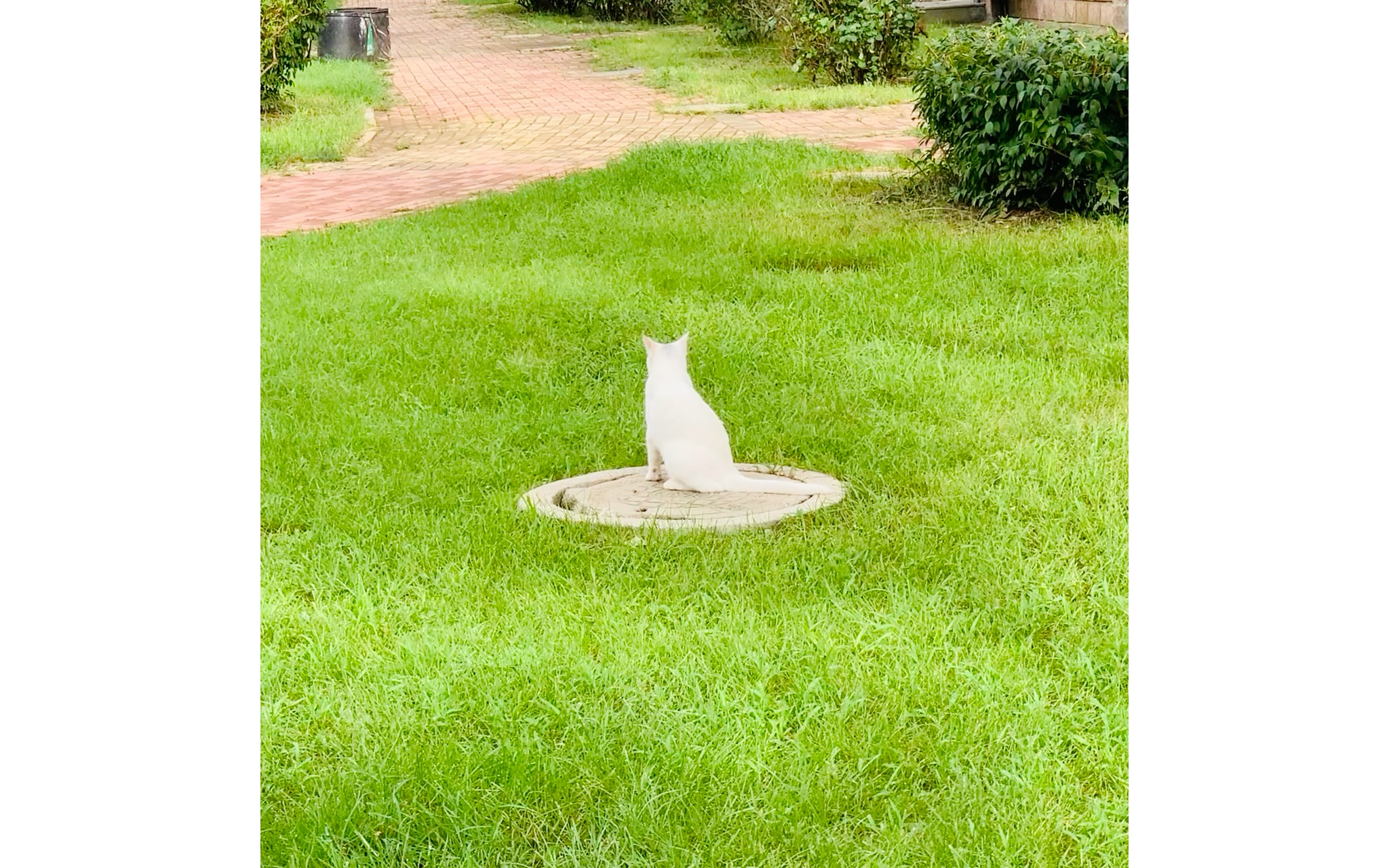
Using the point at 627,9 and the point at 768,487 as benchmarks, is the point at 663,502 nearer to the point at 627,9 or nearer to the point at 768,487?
the point at 768,487

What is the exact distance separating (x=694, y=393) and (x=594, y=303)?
131cm

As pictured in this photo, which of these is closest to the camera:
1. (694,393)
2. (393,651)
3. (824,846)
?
(824,846)

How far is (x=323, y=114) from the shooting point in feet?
26.3

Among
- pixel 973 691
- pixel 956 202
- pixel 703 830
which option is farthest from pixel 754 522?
pixel 956 202

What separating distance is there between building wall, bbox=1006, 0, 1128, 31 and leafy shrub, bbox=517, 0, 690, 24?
4.42m

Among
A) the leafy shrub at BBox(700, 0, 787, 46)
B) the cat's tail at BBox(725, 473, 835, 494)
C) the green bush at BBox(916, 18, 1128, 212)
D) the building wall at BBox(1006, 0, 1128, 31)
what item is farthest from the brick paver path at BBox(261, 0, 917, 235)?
the cat's tail at BBox(725, 473, 835, 494)

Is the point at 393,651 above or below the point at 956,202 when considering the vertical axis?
below

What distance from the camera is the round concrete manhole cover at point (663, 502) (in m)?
2.56

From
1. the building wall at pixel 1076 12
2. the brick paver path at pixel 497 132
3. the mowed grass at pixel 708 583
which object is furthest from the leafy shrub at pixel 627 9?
the mowed grass at pixel 708 583

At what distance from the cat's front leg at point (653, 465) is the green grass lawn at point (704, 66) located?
5.62m

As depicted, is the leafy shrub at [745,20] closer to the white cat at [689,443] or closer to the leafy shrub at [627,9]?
the leafy shrub at [627,9]

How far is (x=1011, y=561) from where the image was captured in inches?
94.1

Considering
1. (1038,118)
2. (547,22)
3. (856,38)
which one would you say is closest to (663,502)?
(1038,118)
